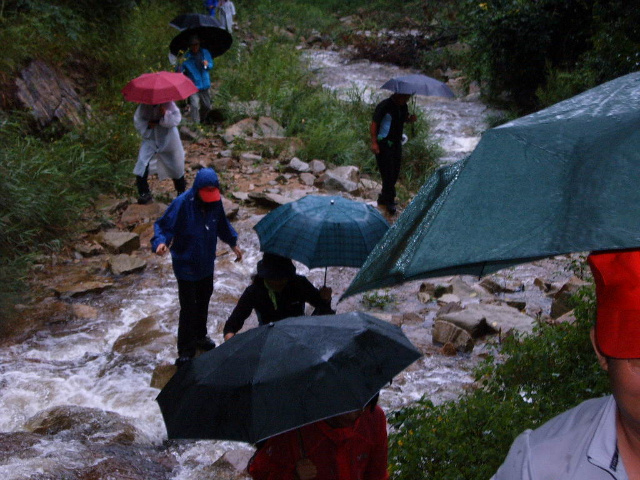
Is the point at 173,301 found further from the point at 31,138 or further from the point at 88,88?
the point at 88,88

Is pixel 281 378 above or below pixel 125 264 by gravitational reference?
above

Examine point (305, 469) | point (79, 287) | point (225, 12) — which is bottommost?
point (79, 287)

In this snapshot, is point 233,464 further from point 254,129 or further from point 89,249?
point 254,129

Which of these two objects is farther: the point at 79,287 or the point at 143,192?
the point at 143,192

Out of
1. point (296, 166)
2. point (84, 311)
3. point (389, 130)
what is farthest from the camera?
point (296, 166)

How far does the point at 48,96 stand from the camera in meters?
8.62

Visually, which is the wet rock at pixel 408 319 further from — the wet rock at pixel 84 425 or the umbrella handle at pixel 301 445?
the umbrella handle at pixel 301 445

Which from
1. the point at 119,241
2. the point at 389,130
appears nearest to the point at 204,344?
the point at 119,241

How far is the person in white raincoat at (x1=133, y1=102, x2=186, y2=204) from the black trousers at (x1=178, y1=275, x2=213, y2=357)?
282cm

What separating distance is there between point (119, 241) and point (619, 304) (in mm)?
6481

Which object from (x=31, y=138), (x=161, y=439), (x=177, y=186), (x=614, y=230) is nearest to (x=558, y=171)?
(x=614, y=230)

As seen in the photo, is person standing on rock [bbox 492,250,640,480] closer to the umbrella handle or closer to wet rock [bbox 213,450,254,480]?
the umbrella handle

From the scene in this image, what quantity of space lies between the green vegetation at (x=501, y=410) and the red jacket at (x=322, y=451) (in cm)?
75

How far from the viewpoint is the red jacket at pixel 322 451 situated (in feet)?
7.52
